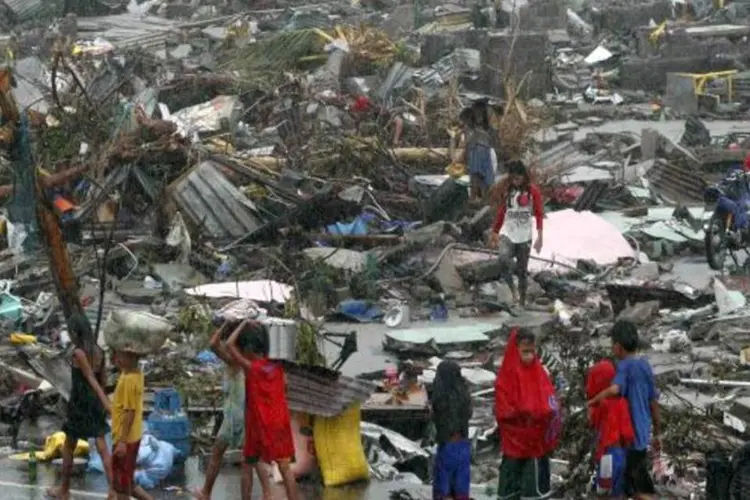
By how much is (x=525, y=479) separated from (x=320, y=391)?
5.31 feet

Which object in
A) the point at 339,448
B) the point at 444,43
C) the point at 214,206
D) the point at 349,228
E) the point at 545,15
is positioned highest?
the point at 545,15

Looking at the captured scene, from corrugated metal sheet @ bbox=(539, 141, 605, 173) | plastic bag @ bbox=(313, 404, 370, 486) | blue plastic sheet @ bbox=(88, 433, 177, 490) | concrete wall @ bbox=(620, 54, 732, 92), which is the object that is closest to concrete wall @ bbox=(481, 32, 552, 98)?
concrete wall @ bbox=(620, 54, 732, 92)

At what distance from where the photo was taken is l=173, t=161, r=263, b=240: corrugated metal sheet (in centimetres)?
1978

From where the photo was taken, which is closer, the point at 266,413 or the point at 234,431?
the point at 266,413

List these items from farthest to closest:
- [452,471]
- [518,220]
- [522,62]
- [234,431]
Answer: [522,62], [518,220], [234,431], [452,471]

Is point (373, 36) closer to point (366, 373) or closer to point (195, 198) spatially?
point (195, 198)

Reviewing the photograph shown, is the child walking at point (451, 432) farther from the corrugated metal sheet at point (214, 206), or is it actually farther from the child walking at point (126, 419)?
the corrugated metal sheet at point (214, 206)

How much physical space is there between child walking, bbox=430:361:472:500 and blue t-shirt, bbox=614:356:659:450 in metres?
0.86

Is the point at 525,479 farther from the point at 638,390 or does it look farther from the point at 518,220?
the point at 518,220

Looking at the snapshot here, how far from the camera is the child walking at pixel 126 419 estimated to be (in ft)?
35.7

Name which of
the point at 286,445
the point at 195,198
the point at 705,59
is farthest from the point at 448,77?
the point at 286,445

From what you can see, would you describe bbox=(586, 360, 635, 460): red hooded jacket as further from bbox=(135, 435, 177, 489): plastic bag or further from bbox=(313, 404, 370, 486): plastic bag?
bbox=(135, 435, 177, 489): plastic bag

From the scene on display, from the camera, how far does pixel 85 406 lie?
11.6 m

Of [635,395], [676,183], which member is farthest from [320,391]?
[676,183]
